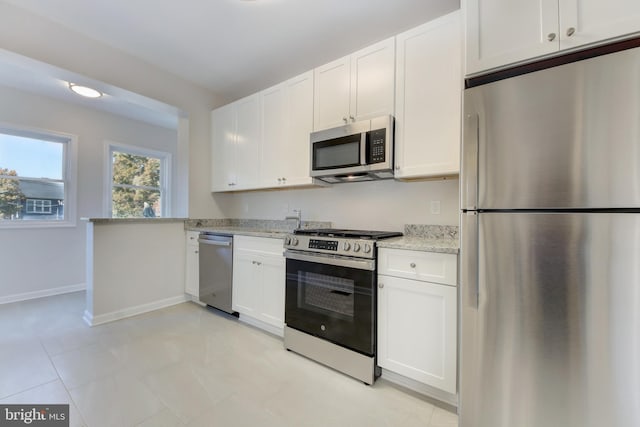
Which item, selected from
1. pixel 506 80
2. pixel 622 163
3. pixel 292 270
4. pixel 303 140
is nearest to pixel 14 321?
pixel 292 270

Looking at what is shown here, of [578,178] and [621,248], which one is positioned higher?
[578,178]

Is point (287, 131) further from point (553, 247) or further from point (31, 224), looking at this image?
point (31, 224)

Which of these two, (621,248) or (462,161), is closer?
(621,248)

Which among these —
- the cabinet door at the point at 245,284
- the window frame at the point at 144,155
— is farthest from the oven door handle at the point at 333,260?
the window frame at the point at 144,155

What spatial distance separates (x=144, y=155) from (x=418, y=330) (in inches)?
198

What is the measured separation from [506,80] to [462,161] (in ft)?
1.25

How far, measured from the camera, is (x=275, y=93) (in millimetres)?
2863

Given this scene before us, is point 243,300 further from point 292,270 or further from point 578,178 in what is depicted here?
point 578,178

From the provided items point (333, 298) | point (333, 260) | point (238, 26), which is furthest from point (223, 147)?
point (333, 298)

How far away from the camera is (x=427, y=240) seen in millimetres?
1985

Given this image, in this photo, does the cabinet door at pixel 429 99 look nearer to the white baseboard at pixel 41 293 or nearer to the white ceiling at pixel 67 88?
the white ceiling at pixel 67 88

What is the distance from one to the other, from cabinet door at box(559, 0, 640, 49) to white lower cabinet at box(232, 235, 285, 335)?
211cm

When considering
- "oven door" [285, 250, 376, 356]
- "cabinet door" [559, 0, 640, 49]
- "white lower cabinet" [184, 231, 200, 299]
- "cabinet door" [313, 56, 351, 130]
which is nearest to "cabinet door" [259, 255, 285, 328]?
"oven door" [285, 250, 376, 356]

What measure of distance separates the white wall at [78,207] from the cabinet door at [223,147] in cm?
193
